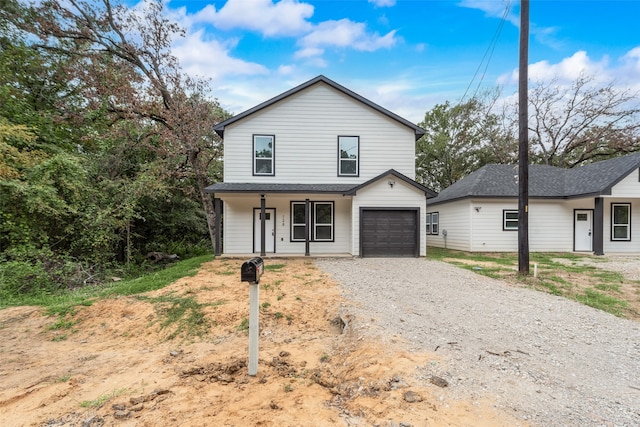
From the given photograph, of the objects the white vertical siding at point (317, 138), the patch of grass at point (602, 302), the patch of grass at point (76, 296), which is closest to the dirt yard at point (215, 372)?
the patch of grass at point (76, 296)

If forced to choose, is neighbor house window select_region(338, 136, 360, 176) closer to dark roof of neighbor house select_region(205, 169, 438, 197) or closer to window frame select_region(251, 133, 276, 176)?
dark roof of neighbor house select_region(205, 169, 438, 197)

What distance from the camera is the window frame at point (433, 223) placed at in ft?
62.0

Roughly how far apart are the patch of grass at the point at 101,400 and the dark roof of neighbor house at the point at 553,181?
15192mm

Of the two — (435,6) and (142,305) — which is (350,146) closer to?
(435,6)

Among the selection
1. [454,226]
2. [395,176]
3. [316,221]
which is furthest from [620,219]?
[316,221]

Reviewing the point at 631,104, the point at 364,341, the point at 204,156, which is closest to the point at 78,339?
the point at 364,341

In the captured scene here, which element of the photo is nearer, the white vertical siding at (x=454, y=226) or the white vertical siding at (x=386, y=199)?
the white vertical siding at (x=386, y=199)

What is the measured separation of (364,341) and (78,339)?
14.8 feet

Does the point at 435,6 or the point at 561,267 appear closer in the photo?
the point at 561,267

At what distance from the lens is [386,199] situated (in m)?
12.3

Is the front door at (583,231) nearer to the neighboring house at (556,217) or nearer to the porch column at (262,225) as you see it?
the neighboring house at (556,217)

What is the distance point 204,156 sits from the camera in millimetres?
15750

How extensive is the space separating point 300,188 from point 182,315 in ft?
25.7

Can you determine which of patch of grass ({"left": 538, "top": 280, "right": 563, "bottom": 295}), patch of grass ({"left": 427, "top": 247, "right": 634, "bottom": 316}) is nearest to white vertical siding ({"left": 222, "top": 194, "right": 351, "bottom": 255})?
patch of grass ({"left": 427, "top": 247, "right": 634, "bottom": 316})
